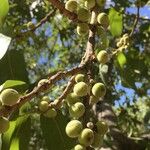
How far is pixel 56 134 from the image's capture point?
157cm

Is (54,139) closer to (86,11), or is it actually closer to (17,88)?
(17,88)

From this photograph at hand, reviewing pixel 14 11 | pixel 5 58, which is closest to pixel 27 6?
pixel 14 11

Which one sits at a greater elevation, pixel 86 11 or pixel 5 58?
pixel 86 11

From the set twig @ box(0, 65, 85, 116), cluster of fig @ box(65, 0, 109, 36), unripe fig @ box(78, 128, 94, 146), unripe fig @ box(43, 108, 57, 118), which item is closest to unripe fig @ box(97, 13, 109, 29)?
cluster of fig @ box(65, 0, 109, 36)

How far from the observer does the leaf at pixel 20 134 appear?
1456 millimetres

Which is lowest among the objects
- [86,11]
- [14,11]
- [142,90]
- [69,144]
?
[142,90]

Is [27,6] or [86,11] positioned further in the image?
[27,6]

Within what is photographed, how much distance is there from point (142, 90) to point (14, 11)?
4.99 ft

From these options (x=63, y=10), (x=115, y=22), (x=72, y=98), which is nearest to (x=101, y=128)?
(x=72, y=98)

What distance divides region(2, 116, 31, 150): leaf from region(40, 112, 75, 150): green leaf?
59 mm

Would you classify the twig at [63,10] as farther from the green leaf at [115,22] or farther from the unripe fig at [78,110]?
the green leaf at [115,22]

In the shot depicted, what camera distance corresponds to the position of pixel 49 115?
1386 mm

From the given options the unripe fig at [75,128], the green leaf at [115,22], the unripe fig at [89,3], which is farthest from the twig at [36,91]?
the green leaf at [115,22]

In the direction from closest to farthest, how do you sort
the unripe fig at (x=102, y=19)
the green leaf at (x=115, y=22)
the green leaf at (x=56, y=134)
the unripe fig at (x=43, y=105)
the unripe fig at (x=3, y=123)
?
the unripe fig at (x=3, y=123), the unripe fig at (x=43, y=105), the green leaf at (x=56, y=134), the unripe fig at (x=102, y=19), the green leaf at (x=115, y=22)
